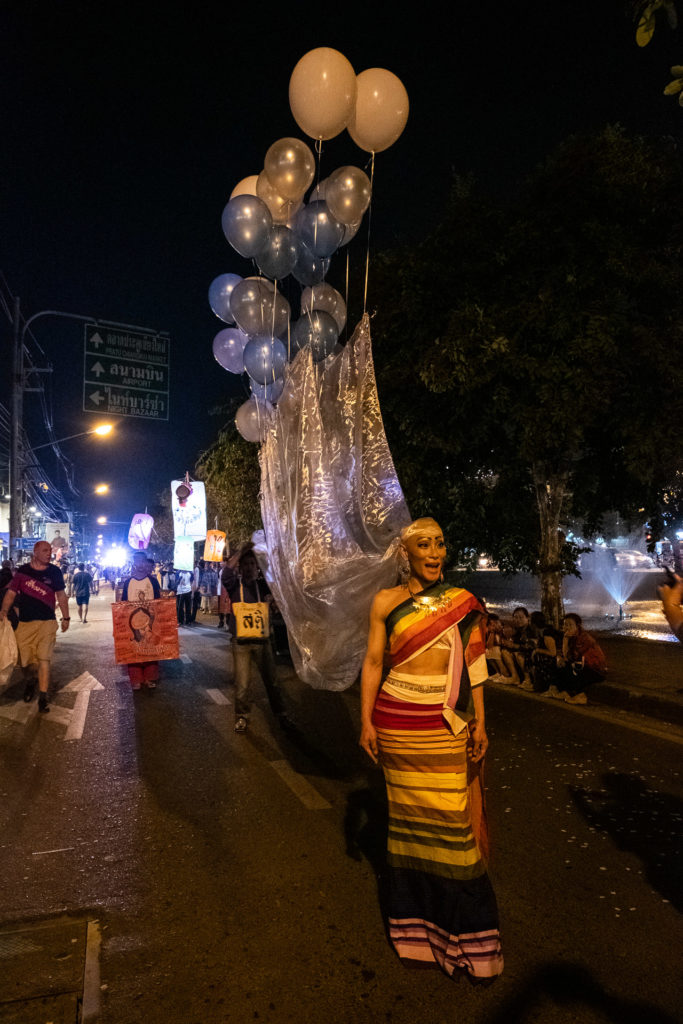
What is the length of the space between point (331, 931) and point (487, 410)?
757 centimetres

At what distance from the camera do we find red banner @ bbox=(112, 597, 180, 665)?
29.5ft

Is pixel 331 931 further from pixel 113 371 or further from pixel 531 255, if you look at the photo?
pixel 113 371

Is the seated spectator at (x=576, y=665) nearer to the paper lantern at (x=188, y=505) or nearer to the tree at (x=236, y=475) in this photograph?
the tree at (x=236, y=475)

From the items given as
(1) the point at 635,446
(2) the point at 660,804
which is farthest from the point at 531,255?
(2) the point at 660,804

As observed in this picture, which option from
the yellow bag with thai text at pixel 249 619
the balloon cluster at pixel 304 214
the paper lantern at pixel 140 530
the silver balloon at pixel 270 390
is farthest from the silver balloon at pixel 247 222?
the paper lantern at pixel 140 530

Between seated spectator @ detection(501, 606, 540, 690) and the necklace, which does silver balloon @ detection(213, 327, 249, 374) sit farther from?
the necklace

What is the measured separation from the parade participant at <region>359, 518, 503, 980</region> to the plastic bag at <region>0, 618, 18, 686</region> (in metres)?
5.83

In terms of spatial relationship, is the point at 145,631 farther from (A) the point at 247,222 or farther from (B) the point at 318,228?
(B) the point at 318,228

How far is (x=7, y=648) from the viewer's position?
24.9ft

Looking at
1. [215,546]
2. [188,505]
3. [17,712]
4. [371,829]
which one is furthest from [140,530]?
[371,829]

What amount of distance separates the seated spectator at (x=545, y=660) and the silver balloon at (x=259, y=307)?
4955 mm

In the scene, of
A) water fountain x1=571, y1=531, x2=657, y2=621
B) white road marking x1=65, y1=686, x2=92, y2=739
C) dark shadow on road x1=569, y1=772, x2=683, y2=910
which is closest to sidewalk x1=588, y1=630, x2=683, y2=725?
dark shadow on road x1=569, y1=772, x2=683, y2=910

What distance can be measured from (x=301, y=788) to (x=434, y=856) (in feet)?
8.17

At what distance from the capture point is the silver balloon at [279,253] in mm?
7543
